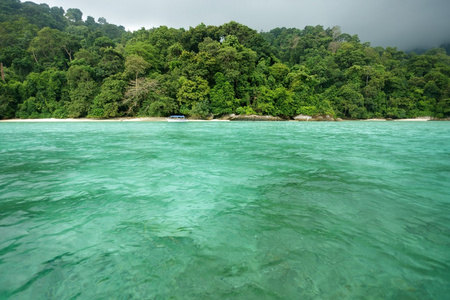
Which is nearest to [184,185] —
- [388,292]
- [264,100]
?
[388,292]

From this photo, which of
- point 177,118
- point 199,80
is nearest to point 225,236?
point 177,118

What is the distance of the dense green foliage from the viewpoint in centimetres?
3988

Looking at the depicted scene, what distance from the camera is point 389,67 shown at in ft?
205

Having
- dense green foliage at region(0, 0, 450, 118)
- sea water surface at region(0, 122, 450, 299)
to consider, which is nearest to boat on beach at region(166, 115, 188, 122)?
dense green foliage at region(0, 0, 450, 118)

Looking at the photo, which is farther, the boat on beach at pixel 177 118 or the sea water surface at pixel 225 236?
the boat on beach at pixel 177 118

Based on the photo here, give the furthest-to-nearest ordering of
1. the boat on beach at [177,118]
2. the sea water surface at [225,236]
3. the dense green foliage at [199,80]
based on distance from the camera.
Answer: the dense green foliage at [199,80]
the boat on beach at [177,118]
the sea water surface at [225,236]

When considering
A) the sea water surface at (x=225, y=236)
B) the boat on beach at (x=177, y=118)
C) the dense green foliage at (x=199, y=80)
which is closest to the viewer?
the sea water surface at (x=225, y=236)

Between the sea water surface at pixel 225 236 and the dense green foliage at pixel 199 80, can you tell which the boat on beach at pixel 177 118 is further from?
the sea water surface at pixel 225 236

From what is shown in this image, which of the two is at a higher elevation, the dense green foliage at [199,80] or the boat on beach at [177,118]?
the dense green foliage at [199,80]

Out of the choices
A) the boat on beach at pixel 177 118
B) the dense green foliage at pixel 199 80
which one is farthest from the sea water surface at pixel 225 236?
the dense green foliage at pixel 199 80

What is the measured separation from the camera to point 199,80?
39000mm

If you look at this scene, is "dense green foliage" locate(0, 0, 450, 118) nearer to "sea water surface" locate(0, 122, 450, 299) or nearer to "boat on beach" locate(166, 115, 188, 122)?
"boat on beach" locate(166, 115, 188, 122)

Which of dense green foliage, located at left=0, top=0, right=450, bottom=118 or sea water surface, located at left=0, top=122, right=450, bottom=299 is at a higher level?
dense green foliage, located at left=0, top=0, right=450, bottom=118

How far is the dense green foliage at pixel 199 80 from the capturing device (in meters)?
39.9
